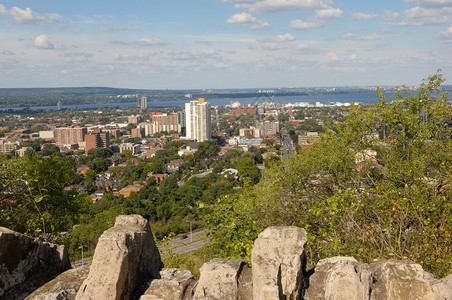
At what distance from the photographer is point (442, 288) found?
15.7 feet

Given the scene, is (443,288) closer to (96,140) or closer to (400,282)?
(400,282)

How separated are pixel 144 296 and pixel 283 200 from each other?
16.3 ft

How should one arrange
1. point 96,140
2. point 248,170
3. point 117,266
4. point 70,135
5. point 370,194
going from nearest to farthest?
point 117,266, point 370,194, point 248,170, point 96,140, point 70,135

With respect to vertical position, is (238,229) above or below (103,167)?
above

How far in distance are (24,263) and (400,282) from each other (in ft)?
15.7

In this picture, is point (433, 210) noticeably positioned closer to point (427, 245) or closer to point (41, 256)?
point (427, 245)

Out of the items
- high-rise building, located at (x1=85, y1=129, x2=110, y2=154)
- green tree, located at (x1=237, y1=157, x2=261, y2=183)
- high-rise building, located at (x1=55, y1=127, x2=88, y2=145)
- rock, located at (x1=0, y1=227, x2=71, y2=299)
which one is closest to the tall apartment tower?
high-rise building, located at (x1=85, y1=129, x2=110, y2=154)

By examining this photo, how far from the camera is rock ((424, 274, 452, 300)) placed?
15.5ft

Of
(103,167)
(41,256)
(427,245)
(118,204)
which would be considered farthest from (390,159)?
(103,167)

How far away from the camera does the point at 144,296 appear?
5.42 meters

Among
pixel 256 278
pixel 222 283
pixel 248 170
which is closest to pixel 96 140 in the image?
pixel 248 170

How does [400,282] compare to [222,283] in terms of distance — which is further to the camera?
[222,283]

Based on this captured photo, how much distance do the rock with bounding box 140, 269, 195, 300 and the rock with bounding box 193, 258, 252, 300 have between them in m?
0.31

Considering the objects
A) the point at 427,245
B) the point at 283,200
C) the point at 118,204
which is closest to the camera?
the point at 427,245
